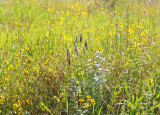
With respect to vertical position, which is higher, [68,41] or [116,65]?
[68,41]

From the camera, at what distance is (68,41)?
3182 mm

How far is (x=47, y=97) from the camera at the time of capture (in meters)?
1.81

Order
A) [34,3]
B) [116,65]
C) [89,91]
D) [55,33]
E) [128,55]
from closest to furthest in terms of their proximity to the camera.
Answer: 1. [89,91]
2. [116,65]
3. [128,55]
4. [55,33]
5. [34,3]

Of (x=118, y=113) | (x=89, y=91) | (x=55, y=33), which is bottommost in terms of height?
(x=118, y=113)

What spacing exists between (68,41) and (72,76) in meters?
1.42

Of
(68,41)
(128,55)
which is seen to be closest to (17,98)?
(128,55)

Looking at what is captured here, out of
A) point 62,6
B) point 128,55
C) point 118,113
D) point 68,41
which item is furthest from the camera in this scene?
point 62,6

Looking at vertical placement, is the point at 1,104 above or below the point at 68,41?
below

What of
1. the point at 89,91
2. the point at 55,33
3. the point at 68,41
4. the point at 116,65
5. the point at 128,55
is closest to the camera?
the point at 89,91

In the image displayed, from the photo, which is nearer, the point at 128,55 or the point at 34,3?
the point at 128,55

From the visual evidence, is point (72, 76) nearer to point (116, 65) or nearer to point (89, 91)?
point (89, 91)

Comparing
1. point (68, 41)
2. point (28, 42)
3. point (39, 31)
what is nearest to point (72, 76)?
point (68, 41)

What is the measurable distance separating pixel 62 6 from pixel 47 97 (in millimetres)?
4479

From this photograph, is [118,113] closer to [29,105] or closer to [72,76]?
[72,76]
